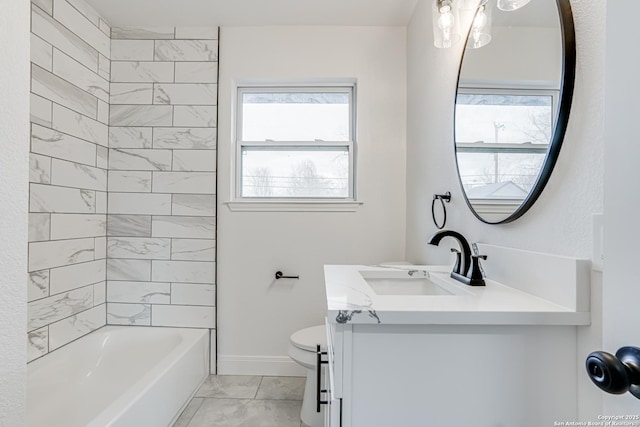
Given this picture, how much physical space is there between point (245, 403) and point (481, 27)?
2244mm

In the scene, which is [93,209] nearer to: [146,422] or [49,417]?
[49,417]

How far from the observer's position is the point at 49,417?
168cm

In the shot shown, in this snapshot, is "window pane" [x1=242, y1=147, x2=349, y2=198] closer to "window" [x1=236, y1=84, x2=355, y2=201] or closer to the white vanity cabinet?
"window" [x1=236, y1=84, x2=355, y2=201]

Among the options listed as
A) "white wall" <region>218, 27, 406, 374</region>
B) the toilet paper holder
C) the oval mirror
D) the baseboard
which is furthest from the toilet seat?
the toilet paper holder

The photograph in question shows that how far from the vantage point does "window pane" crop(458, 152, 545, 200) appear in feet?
3.14

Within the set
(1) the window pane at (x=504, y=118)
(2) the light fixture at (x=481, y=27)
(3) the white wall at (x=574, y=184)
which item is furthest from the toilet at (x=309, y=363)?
(2) the light fixture at (x=481, y=27)

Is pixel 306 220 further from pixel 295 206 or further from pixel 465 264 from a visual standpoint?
pixel 465 264

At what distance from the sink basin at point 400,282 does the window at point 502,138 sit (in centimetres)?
39

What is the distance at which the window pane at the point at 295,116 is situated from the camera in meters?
2.43

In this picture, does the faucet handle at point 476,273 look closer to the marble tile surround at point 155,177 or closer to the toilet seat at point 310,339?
the toilet seat at point 310,339

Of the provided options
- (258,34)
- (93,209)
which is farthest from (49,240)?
(258,34)

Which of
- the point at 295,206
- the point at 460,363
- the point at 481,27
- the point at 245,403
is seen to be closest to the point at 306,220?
the point at 295,206

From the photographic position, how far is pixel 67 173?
6.44ft

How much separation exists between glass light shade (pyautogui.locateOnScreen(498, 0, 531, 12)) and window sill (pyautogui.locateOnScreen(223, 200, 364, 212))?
4.58 feet
